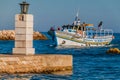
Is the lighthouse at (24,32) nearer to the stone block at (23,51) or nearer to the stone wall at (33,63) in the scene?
the stone block at (23,51)

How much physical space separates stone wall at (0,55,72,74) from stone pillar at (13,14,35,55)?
68.7 inches

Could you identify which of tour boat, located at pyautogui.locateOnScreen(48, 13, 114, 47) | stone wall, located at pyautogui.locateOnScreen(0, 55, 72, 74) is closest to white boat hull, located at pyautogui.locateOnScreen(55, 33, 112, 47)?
tour boat, located at pyautogui.locateOnScreen(48, 13, 114, 47)

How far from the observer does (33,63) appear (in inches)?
1172

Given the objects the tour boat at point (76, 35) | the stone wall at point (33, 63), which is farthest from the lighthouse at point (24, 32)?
the tour boat at point (76, 35)

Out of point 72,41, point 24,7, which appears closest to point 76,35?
point 72,41

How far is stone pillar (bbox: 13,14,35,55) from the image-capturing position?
31.4 meters

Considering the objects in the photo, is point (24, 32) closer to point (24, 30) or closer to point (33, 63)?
point (24, 30)

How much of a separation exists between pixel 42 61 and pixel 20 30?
292 centimetres

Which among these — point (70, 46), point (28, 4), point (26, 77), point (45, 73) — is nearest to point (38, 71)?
point (45, 73)

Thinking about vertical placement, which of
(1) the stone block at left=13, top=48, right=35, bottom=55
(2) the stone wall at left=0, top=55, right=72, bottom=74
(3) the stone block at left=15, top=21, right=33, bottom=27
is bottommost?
(2) the stone wall at left=0, top=55, right=72, bottom=74

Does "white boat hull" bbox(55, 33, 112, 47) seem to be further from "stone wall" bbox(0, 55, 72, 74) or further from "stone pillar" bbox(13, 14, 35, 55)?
"stone wall" bbox(0, 55, 72, 74)

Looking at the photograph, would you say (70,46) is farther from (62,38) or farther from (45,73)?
(45,73)

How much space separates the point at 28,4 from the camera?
3198cm

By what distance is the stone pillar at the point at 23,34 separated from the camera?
31.4 meters
